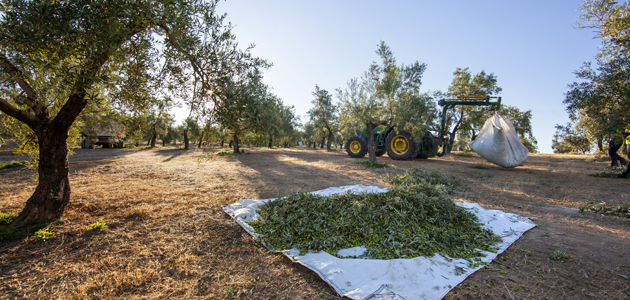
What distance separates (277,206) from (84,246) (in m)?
3.15

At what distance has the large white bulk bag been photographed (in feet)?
37.6

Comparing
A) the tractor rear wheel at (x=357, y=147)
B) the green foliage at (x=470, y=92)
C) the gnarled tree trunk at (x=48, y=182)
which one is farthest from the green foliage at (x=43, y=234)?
the green foliage at (x=470, y=92)

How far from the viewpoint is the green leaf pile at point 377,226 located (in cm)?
373

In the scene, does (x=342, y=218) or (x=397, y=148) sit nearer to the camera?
(x=342, y=218)

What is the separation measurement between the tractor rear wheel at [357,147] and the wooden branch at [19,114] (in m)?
17.5

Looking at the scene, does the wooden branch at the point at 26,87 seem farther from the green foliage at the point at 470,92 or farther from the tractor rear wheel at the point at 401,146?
the green foliage at the point at 470,92

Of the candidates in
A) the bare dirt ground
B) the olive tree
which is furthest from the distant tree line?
the olive tree

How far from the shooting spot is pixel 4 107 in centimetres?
398

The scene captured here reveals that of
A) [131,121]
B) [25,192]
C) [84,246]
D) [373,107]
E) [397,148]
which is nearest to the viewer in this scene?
[84,246]

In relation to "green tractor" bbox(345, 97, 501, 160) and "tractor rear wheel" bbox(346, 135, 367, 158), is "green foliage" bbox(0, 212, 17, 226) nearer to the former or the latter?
"green tractor" bbox(345, 97, 501, 160)

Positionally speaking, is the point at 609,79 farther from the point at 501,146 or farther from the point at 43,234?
the point at 43,234

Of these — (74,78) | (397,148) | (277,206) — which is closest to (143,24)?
(74,78)

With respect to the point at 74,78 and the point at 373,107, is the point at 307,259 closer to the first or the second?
the point at 74,78

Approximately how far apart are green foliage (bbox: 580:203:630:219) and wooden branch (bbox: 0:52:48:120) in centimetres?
1143
